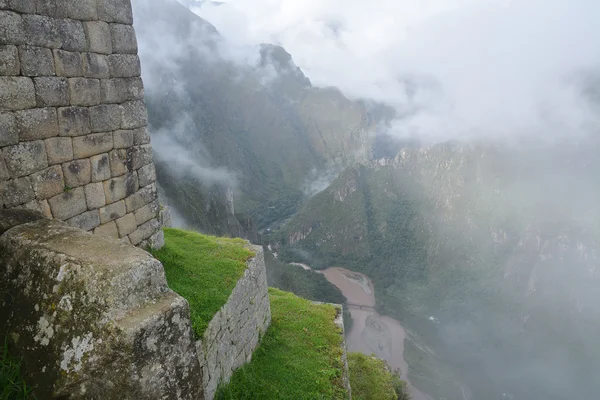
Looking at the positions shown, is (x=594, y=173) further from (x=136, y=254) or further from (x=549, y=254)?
(x=136, y=254)

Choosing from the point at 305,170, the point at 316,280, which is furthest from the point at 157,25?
the point at 316,280

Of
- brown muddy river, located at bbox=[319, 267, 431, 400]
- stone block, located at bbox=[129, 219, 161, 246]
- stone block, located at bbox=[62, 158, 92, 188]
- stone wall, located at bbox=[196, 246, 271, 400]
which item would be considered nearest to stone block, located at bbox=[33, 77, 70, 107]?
stone block, located at bbox=[62, 158, 92, 188]

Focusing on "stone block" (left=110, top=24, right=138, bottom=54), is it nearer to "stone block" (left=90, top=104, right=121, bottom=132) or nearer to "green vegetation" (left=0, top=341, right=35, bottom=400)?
"stone block" (left=90, top=104, right=121, bottom=132)

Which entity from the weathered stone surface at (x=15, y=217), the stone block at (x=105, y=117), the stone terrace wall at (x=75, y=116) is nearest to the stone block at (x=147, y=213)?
the stone terrace wall at (x=75, y=116)

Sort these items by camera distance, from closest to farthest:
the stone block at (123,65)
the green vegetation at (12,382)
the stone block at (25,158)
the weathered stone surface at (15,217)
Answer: the green vegetation at (12,382)
the weathered stone surface at (15,217)
the stone block at (25,158)
the stone block at (123,65)

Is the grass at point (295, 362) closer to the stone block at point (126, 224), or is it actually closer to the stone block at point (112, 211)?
the stone block at point (126, 224)

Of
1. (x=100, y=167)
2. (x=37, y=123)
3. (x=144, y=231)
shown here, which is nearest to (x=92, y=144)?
(x=100, y=167)
